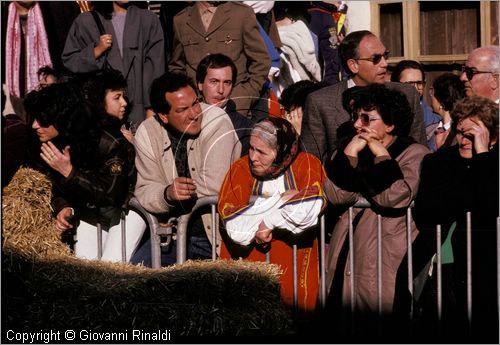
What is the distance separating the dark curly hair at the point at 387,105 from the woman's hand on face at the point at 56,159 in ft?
6.80

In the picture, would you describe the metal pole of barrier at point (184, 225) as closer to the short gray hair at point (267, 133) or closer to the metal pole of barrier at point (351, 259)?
the short gray hair at point (267, 133)

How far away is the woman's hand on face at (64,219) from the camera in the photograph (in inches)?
364

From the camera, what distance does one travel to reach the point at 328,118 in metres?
9.69

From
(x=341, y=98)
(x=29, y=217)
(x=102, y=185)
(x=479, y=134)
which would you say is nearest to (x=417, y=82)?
(x=341, y=98)

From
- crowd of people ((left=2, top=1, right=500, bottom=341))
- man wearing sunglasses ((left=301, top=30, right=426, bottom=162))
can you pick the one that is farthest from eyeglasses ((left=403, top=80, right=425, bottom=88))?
man wearing sunglasses ((left=301, top=30, right=426, bottom=162))

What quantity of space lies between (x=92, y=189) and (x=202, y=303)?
1366 millimetres

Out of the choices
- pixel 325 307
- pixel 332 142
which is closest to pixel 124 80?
pixel 332 142

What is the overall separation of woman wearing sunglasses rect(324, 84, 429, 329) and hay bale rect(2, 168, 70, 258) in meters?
1.90

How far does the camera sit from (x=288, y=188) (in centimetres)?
916

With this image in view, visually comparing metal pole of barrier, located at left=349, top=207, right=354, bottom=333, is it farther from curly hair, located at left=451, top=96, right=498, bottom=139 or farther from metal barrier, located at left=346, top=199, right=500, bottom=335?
curly hair, located at left=451, top=96, right=498, bottom=139

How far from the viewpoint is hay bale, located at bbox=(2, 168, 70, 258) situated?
880 centimetres

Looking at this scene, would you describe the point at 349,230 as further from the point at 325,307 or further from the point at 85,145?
the point at 85,145

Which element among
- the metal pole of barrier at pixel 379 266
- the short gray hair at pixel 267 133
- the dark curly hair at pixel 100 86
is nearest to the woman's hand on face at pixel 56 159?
Result: the dark curly hair at pixel 100 86

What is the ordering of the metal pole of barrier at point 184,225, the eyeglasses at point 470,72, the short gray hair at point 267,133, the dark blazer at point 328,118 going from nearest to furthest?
the short gray hair at point 267,133 → the metal pole of barrier at point 184,225 → the dark blazer at point 328,118 → the eyeglasses at point 470,72
